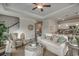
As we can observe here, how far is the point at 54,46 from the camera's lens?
1.97 m

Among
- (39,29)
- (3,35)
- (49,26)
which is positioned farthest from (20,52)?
(49,26)

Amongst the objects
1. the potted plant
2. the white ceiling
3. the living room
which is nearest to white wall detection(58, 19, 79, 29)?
the living room

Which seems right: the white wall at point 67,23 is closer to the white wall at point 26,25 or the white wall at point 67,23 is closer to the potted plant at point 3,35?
the white wall at point 26,25

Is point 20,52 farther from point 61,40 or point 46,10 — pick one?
point 46,10

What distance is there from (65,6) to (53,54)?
35.7 inches

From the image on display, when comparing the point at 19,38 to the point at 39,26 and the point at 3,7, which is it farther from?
the point at 3,7

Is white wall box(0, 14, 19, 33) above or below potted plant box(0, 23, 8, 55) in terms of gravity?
above

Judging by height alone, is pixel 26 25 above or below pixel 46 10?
below

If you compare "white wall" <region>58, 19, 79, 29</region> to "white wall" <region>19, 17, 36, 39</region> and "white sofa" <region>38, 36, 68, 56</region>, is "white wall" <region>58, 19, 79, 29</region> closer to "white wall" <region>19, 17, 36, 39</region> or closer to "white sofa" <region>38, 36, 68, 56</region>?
"white sofa" <region>38, 36, 68, 56</region>

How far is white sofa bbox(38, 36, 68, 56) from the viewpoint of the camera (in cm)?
193

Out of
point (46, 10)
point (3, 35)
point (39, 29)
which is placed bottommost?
point (3, 35)

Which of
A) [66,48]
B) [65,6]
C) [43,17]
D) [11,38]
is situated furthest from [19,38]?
[65,6]

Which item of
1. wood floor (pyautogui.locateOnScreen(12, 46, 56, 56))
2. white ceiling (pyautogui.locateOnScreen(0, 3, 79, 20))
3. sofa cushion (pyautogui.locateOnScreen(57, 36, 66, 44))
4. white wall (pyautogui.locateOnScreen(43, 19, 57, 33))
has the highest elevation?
white ceiling (pyautogui.locateOnScreen(0, 3, 79, 20))

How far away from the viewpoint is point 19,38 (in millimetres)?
1971
